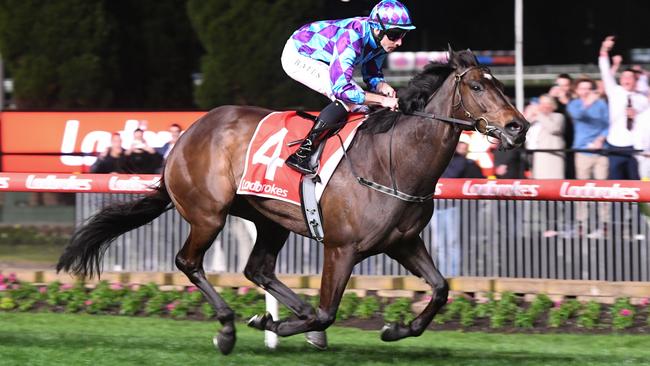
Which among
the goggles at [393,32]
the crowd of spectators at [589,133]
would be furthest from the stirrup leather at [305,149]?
the crowd of spectators at [589,133]

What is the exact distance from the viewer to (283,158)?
7.09 m

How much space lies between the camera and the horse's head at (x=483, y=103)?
6.29 metres

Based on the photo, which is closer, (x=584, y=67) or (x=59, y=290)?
(x=59, y=290)

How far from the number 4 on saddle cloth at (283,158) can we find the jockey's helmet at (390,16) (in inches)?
23.3

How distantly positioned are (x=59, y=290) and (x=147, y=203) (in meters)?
2.05

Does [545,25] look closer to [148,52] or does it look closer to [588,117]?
[148,52]

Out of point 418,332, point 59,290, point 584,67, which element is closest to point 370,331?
point 418,332

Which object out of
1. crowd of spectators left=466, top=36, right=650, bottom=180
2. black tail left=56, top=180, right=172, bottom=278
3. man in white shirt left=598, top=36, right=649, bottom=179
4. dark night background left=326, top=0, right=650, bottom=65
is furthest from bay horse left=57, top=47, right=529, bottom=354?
dark night background left=326, top=0, right=650, bottom=65

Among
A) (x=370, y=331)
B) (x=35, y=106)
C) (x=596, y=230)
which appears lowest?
(x=370, y=331)

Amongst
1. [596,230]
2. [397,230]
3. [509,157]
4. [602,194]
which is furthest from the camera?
[509,157]

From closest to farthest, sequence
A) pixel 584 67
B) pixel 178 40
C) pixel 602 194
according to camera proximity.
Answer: pixel 602 194, pixel 178 40, pixel 584 67

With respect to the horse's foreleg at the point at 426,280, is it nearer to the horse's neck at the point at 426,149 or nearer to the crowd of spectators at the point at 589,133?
the horse's neck at the point at 426,149

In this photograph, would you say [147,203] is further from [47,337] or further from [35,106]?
[35,106]

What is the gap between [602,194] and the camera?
27.6 feet
